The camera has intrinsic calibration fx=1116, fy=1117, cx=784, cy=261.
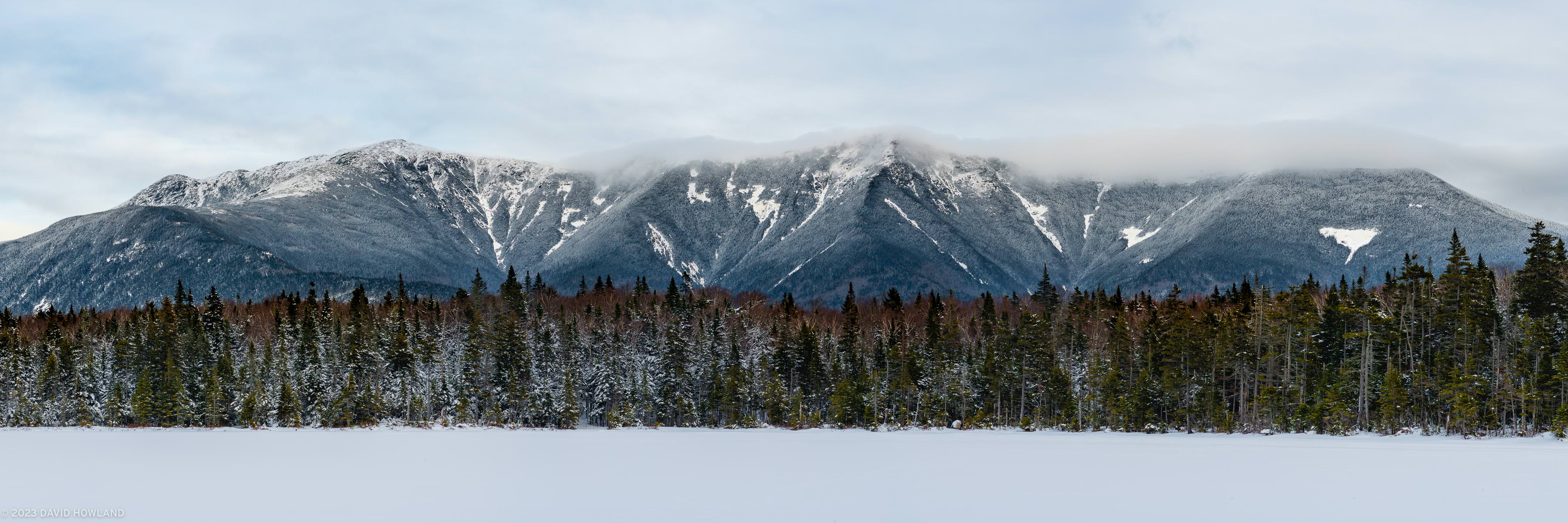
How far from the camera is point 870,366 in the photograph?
409 feet

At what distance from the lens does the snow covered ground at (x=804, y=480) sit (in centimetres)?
3750

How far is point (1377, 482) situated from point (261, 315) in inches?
6443

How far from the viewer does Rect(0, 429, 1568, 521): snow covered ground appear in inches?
1476

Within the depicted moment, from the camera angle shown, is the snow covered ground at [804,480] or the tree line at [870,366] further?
the tree line at [870,366]

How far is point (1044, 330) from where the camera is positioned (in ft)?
371

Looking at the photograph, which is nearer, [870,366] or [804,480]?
[804,480]

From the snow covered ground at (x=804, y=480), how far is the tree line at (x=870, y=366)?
11438 mm

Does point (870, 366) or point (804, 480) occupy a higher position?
point (804, 480)

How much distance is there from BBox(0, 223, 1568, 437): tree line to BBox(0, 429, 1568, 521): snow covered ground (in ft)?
37.5

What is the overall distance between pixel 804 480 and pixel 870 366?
250ft

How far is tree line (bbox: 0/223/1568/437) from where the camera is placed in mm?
87250

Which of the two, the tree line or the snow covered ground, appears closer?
the snow covered ground

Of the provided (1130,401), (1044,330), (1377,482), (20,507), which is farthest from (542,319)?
(1377,482)

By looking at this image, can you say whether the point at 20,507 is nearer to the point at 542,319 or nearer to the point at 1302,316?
the point at 1302,316
